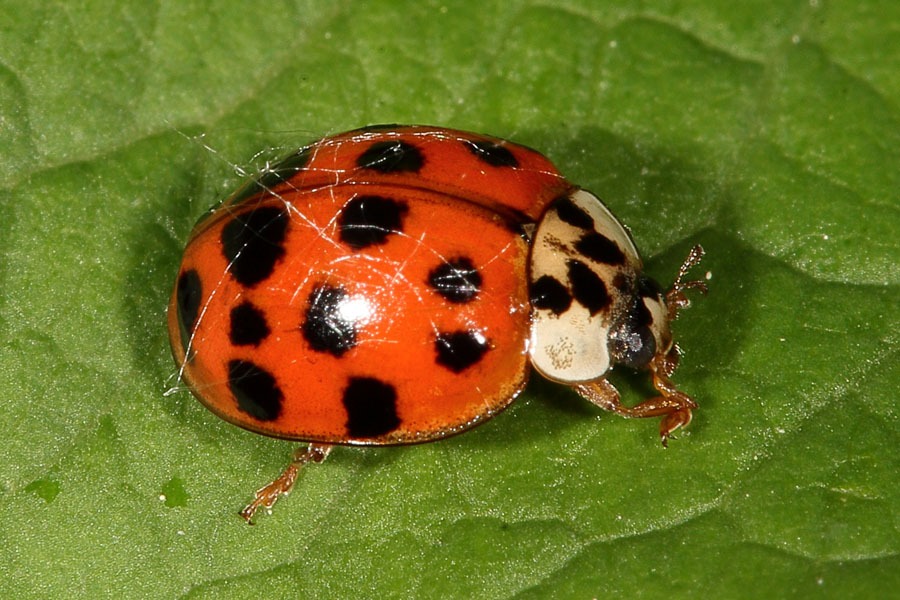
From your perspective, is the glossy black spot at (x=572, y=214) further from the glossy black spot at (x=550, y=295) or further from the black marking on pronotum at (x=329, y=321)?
the black marking on pronotum at (x=329, y=321)

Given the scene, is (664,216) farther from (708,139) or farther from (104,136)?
(104,136)

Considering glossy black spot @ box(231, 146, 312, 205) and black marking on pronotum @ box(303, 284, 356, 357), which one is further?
glossy black spot @ box(231, 146, 312, 205)

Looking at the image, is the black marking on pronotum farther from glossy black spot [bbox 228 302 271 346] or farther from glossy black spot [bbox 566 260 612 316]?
glossy black spot [bbox 566 260 612 316]

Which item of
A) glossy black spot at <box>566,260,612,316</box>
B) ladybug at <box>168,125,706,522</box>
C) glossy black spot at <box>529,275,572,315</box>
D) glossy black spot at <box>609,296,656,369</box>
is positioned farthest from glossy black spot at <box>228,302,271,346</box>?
glossy black spot at <box>609,296,656,369</box>

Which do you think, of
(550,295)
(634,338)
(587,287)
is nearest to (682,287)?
(634,338)

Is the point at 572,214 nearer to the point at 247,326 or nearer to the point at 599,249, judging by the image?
the point at 599,249
